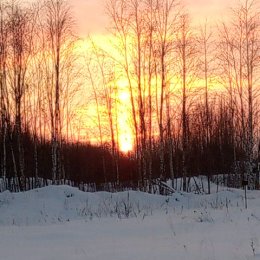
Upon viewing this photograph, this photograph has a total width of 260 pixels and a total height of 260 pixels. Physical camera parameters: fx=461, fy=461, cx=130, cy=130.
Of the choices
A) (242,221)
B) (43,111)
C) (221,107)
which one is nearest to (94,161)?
(221,107)

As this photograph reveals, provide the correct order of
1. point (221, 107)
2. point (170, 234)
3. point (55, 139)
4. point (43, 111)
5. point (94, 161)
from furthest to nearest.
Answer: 1. point (94, 161)
2. point (221, 107)
3. point (43, 111)
4. point (55, 139)
5. point (170, 234)

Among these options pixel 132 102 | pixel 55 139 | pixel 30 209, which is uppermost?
pixel 132 102

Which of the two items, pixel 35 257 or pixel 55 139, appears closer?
pixel 35 257

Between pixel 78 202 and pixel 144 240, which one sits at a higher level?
pixel 78 202

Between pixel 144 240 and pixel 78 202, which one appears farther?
pixel 78 202

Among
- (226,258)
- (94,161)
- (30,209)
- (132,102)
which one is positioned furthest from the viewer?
(94,161)

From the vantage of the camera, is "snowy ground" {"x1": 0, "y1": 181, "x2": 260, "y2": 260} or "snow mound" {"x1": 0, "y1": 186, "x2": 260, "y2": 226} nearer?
"snowy ground" {"x1": 0, "y1": 181, "x2": 260, "y2": 260}

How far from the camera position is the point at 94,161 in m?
53.8

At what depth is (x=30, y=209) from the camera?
61.0 ft

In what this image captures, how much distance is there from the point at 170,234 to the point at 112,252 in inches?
87.9

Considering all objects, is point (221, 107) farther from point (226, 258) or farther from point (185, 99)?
point (226, 258)

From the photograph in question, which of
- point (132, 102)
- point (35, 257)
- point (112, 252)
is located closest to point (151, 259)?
point (112, 252)

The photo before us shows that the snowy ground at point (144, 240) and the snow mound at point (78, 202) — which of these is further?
the snow mound at point (78, 202)

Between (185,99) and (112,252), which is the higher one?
(185,99)
